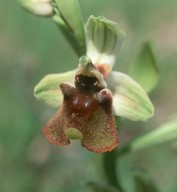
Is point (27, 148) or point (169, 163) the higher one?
point (27, 148)

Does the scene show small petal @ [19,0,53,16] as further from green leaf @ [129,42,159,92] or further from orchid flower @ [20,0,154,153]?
green leaf @ [129,42,159,92]

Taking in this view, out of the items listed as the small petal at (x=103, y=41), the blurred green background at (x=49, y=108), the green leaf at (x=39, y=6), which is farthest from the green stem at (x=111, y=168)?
the green leaf at (x=39, y=6)

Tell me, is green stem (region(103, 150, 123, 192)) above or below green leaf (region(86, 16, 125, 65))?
below

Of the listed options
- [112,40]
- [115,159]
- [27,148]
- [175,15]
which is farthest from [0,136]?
[175,15]

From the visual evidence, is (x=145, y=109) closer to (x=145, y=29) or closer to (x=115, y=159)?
(x=115, y=159)

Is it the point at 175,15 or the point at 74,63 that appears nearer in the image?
the point at 74,63

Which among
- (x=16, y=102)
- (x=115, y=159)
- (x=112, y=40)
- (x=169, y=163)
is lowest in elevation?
(x=169, y=163)

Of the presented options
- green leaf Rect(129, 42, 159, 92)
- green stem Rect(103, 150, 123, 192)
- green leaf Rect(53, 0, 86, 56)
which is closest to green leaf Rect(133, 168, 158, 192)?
green stem Rect(103, 150, 123, 192)
